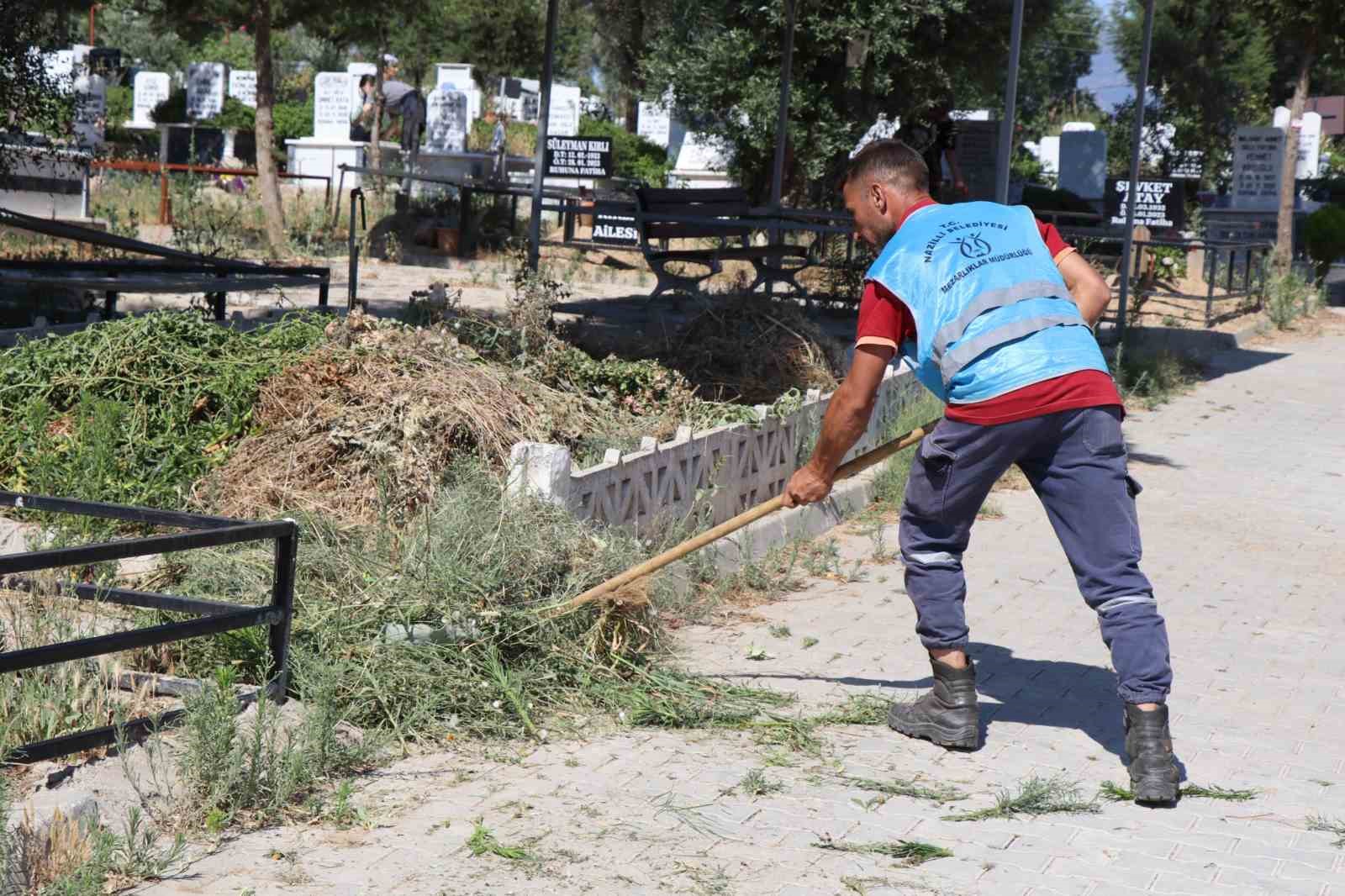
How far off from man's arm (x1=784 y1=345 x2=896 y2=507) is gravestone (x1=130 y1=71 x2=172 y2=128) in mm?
36648

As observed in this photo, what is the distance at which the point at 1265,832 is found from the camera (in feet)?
13.0

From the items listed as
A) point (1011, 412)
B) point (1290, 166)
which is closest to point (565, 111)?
point (1290, 166)

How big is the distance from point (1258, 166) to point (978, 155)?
674cm

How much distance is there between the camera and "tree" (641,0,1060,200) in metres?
20.6

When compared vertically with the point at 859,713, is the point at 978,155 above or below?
above

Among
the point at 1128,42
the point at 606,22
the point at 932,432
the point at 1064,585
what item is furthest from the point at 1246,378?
the point at 1128,42

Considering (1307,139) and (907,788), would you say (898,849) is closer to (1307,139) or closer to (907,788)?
(907,788)

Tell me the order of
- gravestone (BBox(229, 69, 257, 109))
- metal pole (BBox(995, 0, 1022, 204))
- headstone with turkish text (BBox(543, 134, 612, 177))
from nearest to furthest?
1. metal pole (BBox(995, 0, 1022, 204))
2. headstone with turkish text (BBox(543, 134, 612, 177))
3. gravestone (BBox(229, 69, 257, 109))

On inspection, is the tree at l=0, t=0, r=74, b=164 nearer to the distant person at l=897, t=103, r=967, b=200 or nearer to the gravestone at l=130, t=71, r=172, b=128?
the distant person at l=897, t=103, r=967, b=200

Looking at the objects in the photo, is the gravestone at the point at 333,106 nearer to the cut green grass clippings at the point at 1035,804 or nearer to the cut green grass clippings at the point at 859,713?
the cut green grass clippings at the point at 859,713

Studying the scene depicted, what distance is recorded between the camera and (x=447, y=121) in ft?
92.8

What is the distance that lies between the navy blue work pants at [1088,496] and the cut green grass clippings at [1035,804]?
326 mm

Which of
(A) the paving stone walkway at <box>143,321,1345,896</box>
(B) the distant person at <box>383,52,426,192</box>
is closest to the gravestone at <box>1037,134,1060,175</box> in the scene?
(B) the distant person at <box>383,52,426,192</box>

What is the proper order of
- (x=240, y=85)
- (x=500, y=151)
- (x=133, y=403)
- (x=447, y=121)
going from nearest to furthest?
(x=133, y=403), (x=500, y=151), (x=447, y=121), (x=240, y=85)
